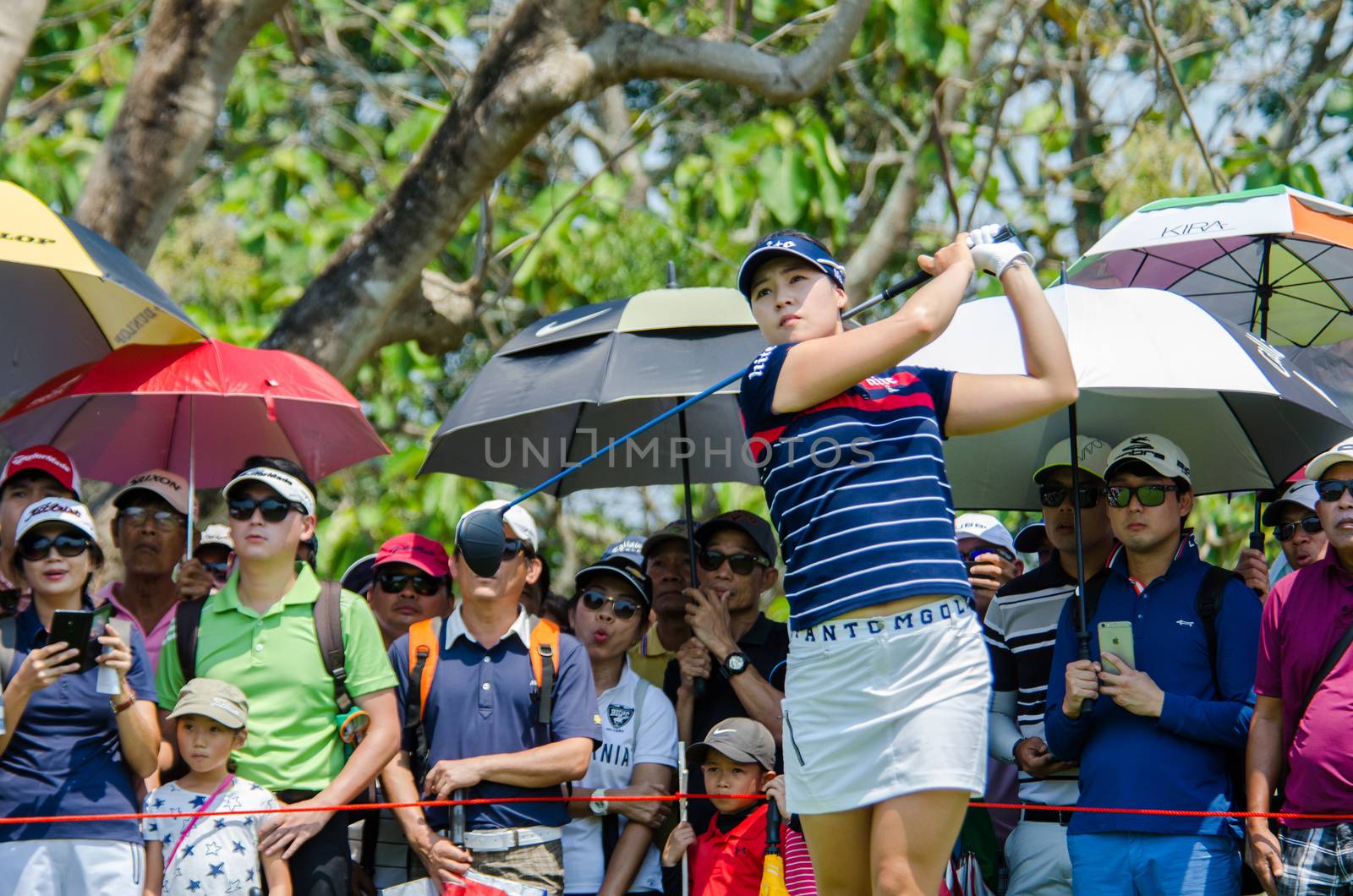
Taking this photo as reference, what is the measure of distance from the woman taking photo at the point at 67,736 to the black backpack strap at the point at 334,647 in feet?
1.81

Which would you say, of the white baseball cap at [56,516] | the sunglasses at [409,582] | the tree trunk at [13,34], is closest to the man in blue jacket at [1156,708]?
the sunglasses at [409,582]

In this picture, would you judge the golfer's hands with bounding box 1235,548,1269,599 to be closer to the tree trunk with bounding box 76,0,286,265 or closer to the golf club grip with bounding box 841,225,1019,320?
the golf club grip with bounding box 841,225,1019,320

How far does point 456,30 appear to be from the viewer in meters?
11.2

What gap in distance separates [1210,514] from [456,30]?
6.19m

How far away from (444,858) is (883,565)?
7.96 ft

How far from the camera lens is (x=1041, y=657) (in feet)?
17.7

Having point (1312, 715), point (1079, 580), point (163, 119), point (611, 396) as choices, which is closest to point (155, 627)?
point (611, 396)

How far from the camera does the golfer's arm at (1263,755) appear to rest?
4684 millimetres

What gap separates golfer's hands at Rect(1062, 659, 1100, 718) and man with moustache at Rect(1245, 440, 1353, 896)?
48 cm

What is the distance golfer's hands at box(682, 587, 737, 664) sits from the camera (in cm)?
555

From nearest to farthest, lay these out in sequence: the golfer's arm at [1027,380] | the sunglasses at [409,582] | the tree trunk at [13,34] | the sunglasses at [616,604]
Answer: the golfer's arm at [1027,380] < the sunglasses at [616,604] < the sunglasses at [409,582] < the tree trunk at [13,34]

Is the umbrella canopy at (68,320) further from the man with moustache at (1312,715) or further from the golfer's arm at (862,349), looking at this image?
the man with moustache at (1312,715)

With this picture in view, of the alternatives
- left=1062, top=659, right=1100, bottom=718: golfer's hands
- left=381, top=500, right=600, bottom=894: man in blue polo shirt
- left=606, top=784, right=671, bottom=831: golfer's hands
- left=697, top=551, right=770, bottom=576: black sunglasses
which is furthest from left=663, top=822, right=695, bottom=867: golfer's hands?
left=1062, top=659, right=1100, bottom=718: golfer's hands

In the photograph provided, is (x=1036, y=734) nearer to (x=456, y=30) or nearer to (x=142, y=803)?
(x=142, y=803)
